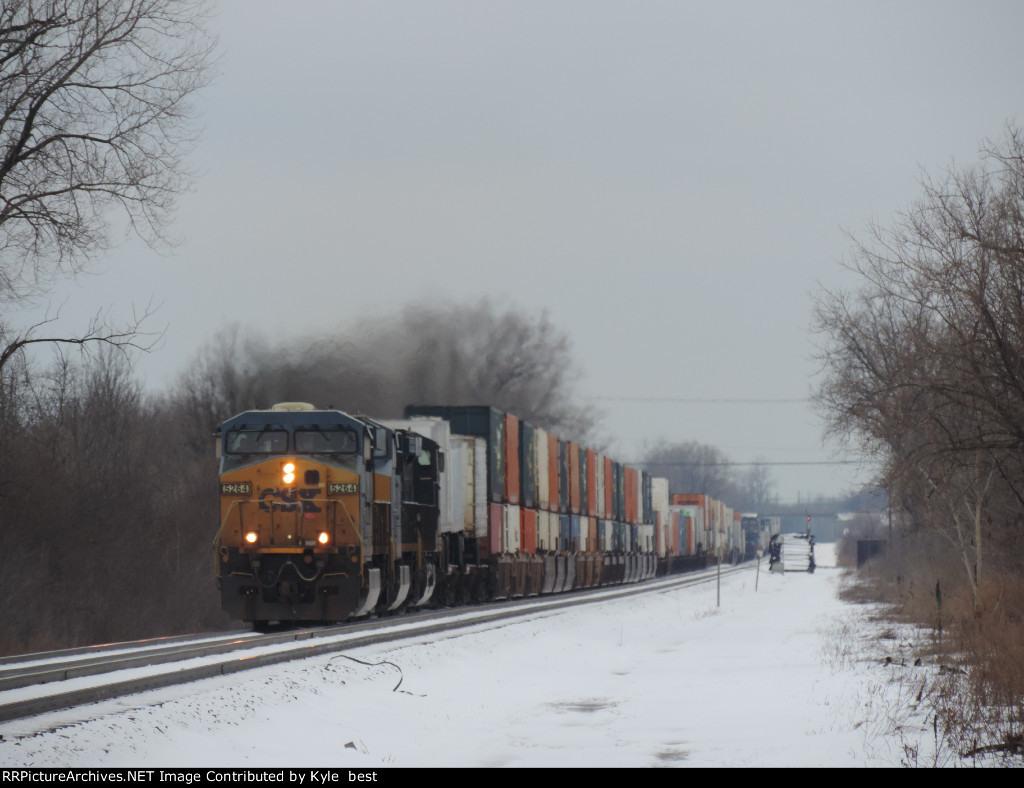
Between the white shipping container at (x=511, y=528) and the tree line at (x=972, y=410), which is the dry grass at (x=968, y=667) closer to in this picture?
the tree line at (x=972, y=410)

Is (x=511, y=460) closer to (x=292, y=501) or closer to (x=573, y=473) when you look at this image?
(x=573, y=473)

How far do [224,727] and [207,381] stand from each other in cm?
4815

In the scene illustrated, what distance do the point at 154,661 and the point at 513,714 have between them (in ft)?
14.0

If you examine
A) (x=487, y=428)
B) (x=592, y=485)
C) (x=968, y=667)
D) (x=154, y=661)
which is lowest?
(x=968, y=667)

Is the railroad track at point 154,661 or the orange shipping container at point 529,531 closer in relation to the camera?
the railroad track at point 154,661

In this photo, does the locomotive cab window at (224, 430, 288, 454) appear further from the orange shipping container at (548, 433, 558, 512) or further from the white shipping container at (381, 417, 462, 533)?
the orange shipping container at (548, 433, 558, 512)

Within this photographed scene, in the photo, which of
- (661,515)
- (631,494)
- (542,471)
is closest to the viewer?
(542,471)

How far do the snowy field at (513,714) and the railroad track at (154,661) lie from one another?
13.8 inches

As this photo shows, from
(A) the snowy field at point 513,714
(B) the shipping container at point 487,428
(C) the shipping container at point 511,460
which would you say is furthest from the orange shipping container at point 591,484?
(A) the snowy field at point 513,714

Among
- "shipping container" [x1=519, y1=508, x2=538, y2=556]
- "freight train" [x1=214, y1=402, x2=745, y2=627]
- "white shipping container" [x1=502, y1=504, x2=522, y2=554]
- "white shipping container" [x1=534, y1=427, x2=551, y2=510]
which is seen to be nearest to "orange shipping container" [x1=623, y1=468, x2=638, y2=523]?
"freight train" [x1=214, y1=402, x2=745, y2=627]

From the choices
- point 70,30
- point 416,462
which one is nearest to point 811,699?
point 416,462

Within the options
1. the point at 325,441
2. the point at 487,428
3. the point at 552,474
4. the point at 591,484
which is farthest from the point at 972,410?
the point at 591,484

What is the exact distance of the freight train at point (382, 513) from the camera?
68.0 ft

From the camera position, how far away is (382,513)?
74.1ft
